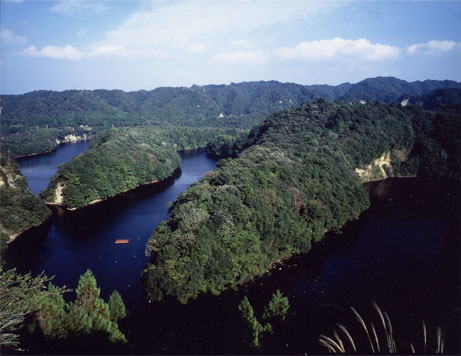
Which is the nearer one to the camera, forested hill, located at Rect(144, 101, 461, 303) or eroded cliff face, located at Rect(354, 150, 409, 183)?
forested hill, located at Rect(144, 101, 461, 303)

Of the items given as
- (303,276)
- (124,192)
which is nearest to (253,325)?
(303,276)

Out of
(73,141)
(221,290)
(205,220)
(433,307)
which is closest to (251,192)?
(205,220)

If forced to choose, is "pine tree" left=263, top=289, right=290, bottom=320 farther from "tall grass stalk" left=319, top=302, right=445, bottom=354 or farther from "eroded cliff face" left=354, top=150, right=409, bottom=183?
"eroded cliff face" left=354, top=150, right=409, bottom=183

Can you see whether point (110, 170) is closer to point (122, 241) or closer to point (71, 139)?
point (122, 241)

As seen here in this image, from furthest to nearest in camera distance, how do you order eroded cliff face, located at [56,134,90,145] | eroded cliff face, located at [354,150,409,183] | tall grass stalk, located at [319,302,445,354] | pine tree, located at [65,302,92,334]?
eroded cliff face, located at [56,134,90,145] < eroded cliff face, located at [354,150,409,183] < pine tree, located at [65,302,92,334] < tall grass stalk, located at [319,302,445,354]

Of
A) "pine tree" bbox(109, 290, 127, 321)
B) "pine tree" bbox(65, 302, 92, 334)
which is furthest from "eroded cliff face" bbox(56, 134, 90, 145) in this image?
"pine tree" bbox(65, 302, 92, 334)

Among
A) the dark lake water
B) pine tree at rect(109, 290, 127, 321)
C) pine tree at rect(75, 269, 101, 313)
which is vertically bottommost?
the dark lake water

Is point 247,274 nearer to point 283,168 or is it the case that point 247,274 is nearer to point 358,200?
point 283,168
